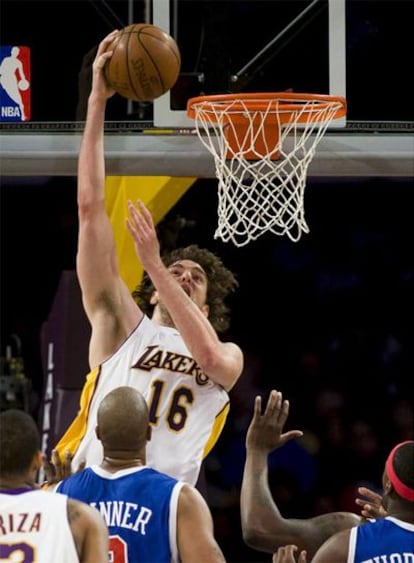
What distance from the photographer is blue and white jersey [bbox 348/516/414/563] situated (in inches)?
145

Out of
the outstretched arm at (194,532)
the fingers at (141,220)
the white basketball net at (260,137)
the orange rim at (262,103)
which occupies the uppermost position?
the orange rim at (262,103)

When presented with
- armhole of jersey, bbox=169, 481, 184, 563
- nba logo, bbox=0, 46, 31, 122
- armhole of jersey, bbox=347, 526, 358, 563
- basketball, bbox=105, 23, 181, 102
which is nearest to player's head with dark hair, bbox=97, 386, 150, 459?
armhole of jersey, bbox=169, 481, 184, 563

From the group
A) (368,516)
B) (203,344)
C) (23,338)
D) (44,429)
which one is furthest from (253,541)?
(23,338)

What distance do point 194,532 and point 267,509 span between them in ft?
1.19

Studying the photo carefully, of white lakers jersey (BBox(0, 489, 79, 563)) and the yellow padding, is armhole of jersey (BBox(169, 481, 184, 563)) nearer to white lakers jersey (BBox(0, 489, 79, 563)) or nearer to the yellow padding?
white lakers jersey (BBox(0, 489, 79, 563))

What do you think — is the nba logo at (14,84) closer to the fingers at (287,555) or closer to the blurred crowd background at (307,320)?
the fingers at (287,555)

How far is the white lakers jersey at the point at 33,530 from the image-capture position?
3.51 meters

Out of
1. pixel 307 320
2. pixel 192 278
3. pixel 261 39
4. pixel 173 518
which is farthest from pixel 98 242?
pixel 307 320

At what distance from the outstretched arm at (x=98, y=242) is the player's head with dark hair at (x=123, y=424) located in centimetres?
133

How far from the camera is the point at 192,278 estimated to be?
5.67 metres

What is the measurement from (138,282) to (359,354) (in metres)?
2.58

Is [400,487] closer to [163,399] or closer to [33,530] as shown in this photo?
[33,530]

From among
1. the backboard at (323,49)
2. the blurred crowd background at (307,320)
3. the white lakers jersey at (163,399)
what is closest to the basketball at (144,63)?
the white lakers jersey at (163,399)

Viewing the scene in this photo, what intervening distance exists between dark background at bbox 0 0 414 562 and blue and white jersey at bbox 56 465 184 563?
16.0ft
